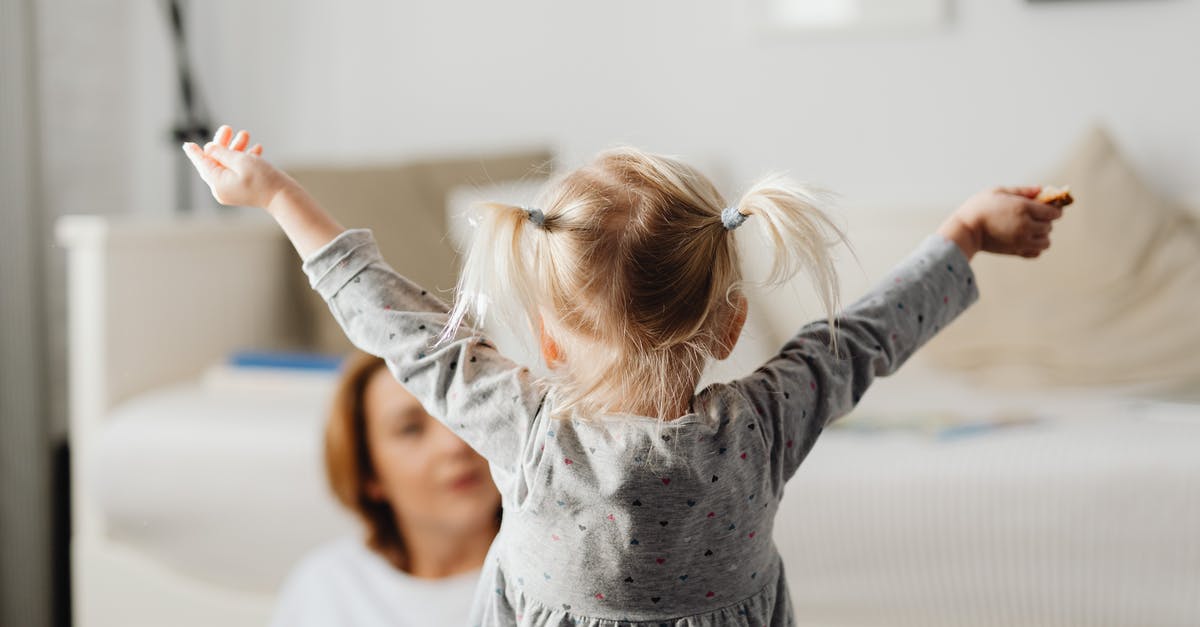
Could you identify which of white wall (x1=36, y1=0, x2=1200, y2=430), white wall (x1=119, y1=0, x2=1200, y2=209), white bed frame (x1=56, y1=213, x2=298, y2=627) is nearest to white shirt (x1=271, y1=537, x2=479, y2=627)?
white bed frame (x1=56, y1=213, x2=298, y2=627)

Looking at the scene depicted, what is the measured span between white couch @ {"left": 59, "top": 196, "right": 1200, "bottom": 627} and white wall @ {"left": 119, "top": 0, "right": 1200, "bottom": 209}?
0.62 feet

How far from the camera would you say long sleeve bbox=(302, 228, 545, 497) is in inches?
27.3

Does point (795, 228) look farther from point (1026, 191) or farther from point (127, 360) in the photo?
point (127, 360)

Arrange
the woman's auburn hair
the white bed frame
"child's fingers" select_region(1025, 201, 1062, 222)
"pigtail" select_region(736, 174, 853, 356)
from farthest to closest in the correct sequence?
the white bed frame < the woman's auburn hair < "child's fingers" select_region(1025, 201, 1062, 222) < "pigtail" select_region(736, 174, 853, 356)

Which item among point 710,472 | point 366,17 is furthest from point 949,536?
point 366,17

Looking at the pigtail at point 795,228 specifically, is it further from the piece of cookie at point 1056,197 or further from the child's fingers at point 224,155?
the child's fingers at point 224,155

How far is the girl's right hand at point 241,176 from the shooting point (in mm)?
708

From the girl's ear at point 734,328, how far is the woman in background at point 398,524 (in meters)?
0.69

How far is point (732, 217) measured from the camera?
67cm

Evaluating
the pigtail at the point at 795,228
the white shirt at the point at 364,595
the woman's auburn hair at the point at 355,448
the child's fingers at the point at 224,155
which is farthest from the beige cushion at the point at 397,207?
the pigtail at the point at 795,228

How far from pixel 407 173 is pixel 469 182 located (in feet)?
0.37

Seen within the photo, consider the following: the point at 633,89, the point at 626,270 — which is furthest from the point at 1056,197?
the point at 633,89

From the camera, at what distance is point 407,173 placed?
213 centimetres

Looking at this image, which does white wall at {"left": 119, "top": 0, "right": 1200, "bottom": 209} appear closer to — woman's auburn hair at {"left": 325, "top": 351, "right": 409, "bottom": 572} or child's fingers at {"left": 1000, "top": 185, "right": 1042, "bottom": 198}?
woman's auburn hair at {"left": 325, "top": 351, "right": 409, "bottom": 572}
